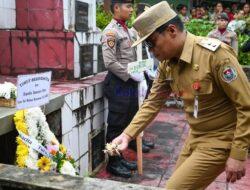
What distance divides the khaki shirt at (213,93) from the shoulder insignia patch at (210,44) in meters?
0.01

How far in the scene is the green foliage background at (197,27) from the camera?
7.62 m

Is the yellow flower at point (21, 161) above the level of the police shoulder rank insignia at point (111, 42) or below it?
below

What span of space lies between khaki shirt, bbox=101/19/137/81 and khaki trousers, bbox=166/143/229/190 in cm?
203

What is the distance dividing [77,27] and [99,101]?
96 centimetres

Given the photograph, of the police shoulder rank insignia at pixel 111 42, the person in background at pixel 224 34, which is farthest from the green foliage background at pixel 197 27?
the police shoulder rank insignia at pixel 111 42

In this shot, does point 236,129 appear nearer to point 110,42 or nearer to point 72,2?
point 110,42

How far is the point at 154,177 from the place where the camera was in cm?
489

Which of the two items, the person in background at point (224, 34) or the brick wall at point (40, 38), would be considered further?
the person in background at point (224, 34)

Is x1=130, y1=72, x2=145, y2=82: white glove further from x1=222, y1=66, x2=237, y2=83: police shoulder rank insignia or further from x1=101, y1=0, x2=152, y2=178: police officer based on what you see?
x1=222, y1=66, x2=237, y2=83: police shoulder rank insignia

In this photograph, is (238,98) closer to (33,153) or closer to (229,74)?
(229,74)

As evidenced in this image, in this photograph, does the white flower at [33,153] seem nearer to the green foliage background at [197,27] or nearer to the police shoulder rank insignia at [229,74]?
the police shoulder rank insignia at [229,74]

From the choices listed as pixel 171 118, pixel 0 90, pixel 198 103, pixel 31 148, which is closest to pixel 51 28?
pixel 0 90

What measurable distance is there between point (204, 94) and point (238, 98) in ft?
0.79

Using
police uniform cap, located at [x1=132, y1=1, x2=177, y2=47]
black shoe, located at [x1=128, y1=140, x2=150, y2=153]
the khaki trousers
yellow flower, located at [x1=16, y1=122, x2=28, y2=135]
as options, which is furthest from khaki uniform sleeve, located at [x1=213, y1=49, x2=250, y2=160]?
black shoe, located at [x1=128, y1=140, x2=150, y2=153]
